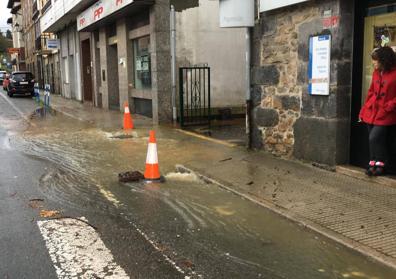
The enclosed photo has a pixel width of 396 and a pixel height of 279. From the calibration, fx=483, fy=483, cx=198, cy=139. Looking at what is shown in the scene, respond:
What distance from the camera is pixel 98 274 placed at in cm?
400

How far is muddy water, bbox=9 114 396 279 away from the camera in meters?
4.21

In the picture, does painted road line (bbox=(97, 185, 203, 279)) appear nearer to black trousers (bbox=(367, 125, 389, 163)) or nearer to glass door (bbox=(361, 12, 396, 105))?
black trousers (bbox=(367, 125, 389, 163))

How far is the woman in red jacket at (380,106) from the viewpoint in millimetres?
6449

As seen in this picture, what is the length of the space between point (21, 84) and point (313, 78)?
30198mm

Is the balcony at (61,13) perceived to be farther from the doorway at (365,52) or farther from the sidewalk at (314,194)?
the doorway at (365,52)

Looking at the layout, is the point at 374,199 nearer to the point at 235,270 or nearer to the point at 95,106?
the point at 235,270

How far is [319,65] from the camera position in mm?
7566

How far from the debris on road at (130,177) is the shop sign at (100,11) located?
8104 mm

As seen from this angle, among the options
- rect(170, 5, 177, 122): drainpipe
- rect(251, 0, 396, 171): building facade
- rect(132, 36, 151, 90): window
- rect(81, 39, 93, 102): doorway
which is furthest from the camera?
rect(81, 39, 93, 102): doorway

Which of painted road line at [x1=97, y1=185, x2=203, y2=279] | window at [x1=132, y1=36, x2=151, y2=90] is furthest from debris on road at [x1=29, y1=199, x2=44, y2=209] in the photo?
window at [x1=132, y1=36, x2=151, y2=90]

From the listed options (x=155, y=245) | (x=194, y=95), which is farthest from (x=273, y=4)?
(x=194, y=95)

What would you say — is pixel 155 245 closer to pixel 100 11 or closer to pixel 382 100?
pixel 382 100

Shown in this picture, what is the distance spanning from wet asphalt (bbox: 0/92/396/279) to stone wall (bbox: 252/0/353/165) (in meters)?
1.88

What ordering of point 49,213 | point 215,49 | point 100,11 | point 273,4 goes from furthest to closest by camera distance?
point 100,11 → point 215,49 → point 273,4 → point 49,213
